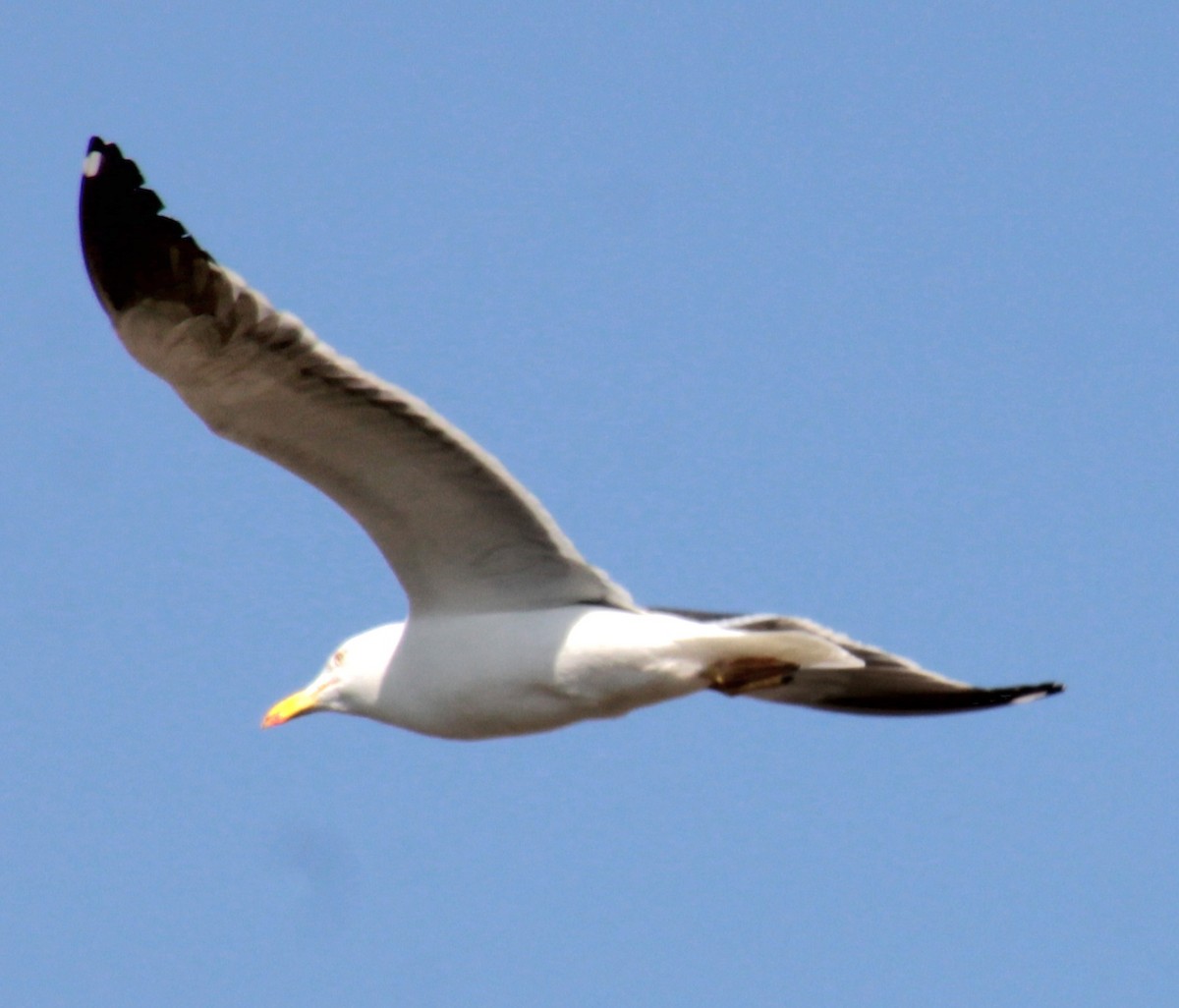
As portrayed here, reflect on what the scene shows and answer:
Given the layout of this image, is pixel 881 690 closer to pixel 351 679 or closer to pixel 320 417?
pixel 351 679

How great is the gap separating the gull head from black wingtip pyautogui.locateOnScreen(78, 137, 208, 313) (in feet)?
6.82

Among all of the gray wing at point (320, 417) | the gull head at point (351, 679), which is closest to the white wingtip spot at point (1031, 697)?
the gray wing at point (320, 417)

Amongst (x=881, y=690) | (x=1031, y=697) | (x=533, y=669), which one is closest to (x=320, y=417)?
(x=533, y=669)

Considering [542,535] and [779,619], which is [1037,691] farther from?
[542,535]

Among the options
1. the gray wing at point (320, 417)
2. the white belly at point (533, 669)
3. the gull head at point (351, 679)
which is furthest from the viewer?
the gull head at point (351, 679)

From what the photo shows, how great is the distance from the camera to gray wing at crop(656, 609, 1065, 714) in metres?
10.1

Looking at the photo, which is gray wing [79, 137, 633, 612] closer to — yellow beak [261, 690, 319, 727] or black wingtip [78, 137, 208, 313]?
black wingtip [78, 137, 208, 313]

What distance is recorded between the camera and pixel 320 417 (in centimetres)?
867

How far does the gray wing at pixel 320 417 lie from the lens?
27.4ft

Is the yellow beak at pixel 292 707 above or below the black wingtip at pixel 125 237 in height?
below

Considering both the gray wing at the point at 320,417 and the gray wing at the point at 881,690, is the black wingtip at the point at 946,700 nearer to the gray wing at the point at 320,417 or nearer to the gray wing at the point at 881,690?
the gray wing at the point at 881,690

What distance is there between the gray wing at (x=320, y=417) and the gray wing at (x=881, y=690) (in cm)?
94

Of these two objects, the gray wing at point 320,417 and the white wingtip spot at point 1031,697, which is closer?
the gray wing at point 320,417

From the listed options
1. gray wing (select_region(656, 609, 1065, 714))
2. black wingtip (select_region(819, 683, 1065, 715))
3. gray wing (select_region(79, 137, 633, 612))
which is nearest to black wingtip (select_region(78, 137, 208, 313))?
gray wing (select_region(79, 137, 633, 612))
